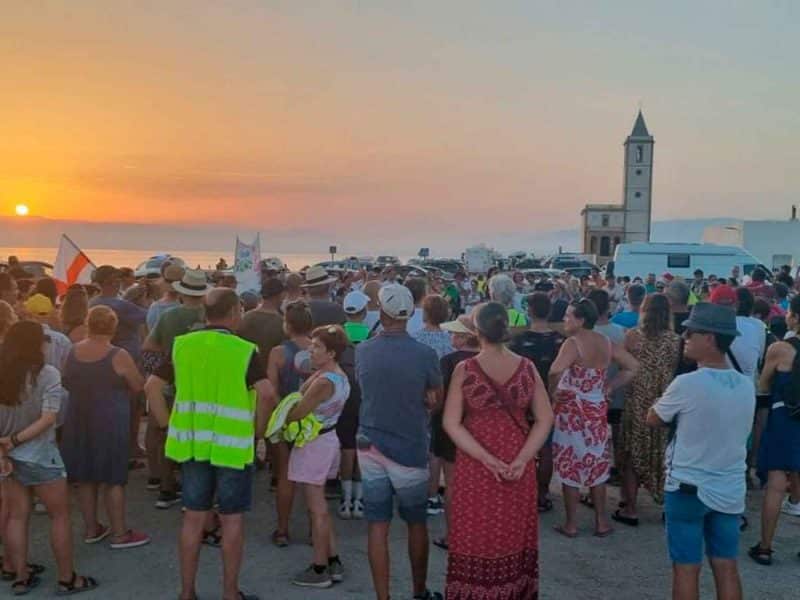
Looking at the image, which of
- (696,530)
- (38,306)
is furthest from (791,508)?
(38,306)

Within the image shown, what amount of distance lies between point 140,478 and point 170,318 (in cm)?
200

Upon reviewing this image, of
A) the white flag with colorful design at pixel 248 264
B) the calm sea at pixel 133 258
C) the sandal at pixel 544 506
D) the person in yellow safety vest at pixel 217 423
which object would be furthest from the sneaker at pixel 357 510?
the calm sea at pixel 133 258

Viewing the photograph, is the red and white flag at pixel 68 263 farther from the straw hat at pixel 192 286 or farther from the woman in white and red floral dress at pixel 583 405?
the woman in white and red floral dress at pixel 583 405

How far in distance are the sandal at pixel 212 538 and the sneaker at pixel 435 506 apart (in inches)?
68.8

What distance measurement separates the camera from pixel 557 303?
23.4 feet

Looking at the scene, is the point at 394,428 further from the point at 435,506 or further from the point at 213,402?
the point at 435,506

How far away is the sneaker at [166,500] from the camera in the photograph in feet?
19.1

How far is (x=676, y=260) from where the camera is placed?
3173cm

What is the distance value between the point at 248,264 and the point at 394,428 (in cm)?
947

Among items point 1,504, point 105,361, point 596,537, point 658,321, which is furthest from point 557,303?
point 1,504

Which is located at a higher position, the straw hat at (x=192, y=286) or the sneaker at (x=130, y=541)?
the straw hat at (x=192, y=286)

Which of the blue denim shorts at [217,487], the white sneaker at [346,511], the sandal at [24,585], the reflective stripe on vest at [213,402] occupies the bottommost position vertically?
the sandal at [24,585]

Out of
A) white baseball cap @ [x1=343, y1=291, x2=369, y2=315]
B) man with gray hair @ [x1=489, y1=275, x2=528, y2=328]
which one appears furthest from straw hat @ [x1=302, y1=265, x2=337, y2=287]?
man with gray hair @ [x1=489, y1=275, x2=528, y2=328]

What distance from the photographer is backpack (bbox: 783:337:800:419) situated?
4.89 metres
